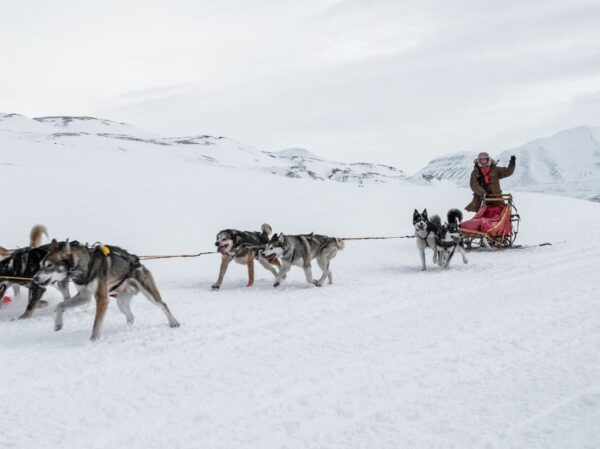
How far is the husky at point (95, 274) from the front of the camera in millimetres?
5055

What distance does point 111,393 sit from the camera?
3756 mm

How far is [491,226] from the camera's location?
11.1m

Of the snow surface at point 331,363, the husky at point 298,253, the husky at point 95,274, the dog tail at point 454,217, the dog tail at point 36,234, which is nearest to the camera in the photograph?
the snow surface at point 331,363

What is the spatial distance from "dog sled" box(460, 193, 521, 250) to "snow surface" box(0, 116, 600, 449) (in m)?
1.16

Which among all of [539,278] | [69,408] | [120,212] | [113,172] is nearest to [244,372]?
[69,408]

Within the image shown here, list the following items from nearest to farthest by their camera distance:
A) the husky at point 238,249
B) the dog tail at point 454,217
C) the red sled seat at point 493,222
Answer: the husky at point 238,249, the dog tail at point 454,217, the red sled seat at point 493,222

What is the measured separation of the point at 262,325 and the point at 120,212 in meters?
10.4

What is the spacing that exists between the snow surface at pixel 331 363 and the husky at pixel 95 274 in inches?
12.0

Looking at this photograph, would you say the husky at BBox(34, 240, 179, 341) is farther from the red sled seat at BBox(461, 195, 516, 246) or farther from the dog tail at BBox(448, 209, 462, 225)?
the red sled seat at BBox(461, 195, 516, 246)

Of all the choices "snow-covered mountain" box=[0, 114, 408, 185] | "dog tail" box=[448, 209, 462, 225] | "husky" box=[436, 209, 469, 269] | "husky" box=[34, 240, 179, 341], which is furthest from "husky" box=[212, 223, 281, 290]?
"snow-covered mountain" box=[0, 114, 408, 185]

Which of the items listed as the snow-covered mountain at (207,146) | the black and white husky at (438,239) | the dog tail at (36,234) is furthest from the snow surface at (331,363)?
the snow-covered mountain at (207,146)

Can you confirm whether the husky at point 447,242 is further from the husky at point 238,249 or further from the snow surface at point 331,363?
the husky at point 238,249

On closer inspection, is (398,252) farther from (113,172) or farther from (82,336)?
(113,172)

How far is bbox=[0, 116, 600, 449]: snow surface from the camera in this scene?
10.2 feet
